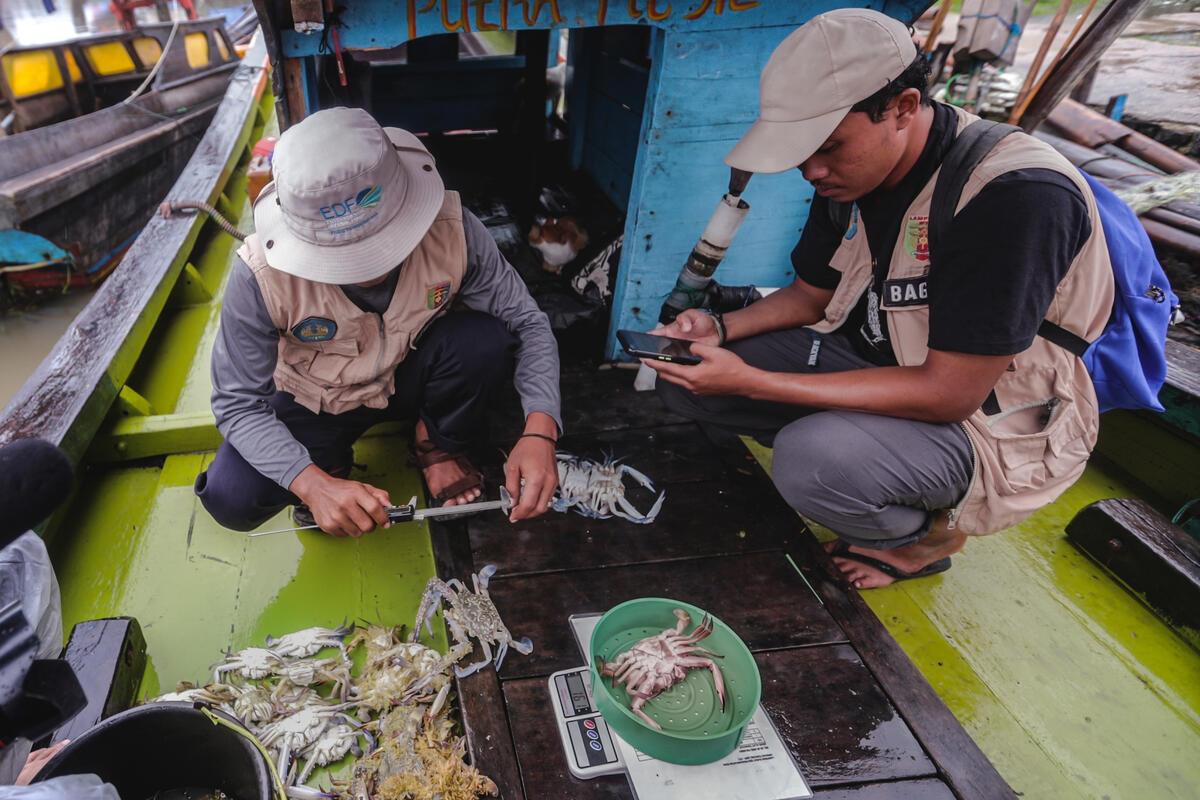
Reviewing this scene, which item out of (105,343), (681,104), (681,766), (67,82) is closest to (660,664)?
(681,766)

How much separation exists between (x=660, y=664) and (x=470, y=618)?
0.65 metres

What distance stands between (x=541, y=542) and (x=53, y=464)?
1732 millimetres

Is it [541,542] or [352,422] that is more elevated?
[352,422]

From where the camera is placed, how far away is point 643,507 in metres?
2.62

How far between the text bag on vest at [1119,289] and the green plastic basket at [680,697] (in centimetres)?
131

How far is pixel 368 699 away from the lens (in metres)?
2.00

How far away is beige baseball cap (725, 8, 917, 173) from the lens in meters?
1.76

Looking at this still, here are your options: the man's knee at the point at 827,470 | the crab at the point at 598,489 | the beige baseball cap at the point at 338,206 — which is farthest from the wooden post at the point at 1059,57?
the beige baseball cap at the point at 338,206

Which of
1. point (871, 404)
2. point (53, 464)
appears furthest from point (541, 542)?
point (53, 464)

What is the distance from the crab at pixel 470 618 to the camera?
2016 millimetres

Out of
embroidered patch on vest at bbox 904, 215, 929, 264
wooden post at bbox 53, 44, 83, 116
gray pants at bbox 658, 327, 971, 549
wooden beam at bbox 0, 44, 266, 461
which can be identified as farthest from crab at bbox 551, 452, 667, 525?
wooden post at bbox 53, 44, 83, 116

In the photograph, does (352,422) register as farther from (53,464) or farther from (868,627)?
(868,627)

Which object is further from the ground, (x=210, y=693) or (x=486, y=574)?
(x=486, y=574)

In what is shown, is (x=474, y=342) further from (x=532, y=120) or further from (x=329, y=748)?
(x=532, y=120)
